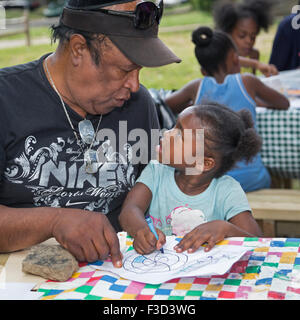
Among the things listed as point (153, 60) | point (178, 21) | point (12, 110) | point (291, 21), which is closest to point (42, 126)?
point (12, 110)

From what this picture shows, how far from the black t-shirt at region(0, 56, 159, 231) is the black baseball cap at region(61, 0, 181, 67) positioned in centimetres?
30

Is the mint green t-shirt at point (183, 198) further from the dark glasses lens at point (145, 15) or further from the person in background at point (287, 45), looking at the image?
the person in background at point (287, 45)

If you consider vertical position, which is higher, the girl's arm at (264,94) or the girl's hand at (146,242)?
the girl's arm at (264,94)

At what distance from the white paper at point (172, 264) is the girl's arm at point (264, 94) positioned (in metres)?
2.01

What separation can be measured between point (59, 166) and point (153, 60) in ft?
1.67

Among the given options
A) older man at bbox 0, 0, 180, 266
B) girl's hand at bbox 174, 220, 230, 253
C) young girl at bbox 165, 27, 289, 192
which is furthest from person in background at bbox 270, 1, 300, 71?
girl's hand at bbox 174, 220, 230, 253

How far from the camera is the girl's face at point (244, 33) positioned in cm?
484

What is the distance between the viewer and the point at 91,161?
185 cm

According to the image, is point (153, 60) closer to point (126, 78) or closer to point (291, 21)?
point (126, 78)

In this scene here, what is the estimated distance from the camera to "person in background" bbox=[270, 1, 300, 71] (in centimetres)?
467

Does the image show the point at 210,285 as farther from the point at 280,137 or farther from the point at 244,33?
the point at 244,33

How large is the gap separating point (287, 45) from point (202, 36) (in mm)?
1448

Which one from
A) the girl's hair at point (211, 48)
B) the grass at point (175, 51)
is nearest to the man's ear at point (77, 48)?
the girl's hair at point (211, 48)

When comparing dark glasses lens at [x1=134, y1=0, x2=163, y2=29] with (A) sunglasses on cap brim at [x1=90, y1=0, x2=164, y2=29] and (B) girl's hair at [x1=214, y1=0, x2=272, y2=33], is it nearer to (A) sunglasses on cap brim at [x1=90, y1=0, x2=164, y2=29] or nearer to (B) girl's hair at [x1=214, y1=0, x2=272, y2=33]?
(A) sunglasses on cap brim at [x1=90, y1=0, x2=164, y2=29]
